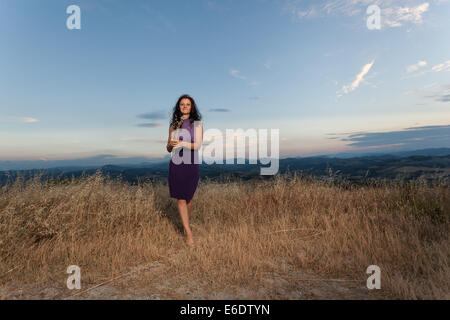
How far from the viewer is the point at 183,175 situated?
451cm

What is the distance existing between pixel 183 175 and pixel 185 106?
1.33 meters

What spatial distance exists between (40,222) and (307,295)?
14.2 ft

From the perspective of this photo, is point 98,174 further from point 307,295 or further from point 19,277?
point 307,295

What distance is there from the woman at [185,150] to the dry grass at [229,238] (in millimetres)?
719

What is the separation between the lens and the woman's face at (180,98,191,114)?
186 inches

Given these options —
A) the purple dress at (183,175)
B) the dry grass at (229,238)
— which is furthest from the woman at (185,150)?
the dry grass at (229,238)

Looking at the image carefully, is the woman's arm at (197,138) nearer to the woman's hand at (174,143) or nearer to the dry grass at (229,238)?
the woman's hand at (174,143)

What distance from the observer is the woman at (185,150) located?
447 centimetres

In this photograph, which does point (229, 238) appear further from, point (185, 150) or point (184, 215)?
point (185, 150)

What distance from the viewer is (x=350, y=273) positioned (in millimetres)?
3242

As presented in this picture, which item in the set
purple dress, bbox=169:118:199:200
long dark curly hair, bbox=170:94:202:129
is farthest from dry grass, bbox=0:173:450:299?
long dark curly hair, bbox=170:94:202:129

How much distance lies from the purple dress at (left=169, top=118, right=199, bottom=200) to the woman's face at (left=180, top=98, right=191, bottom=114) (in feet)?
1.00

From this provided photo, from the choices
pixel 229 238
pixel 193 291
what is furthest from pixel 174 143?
pixel 193 291
